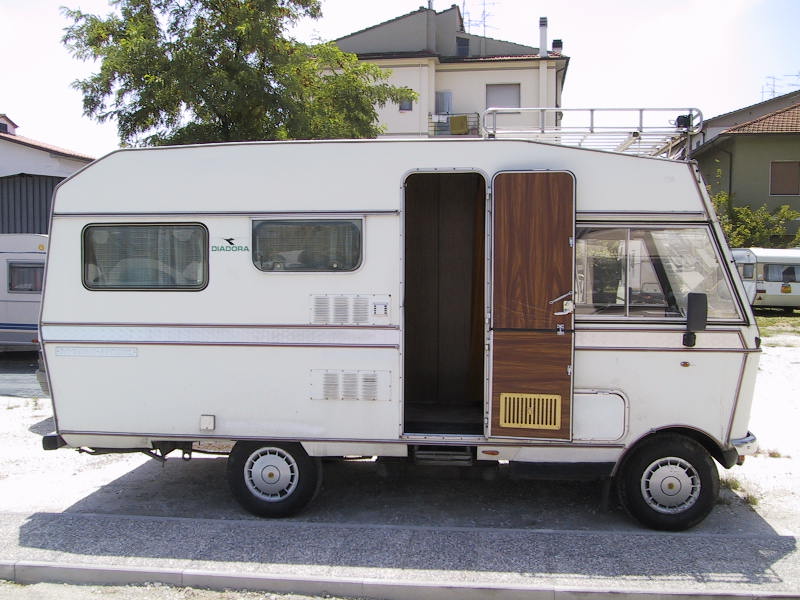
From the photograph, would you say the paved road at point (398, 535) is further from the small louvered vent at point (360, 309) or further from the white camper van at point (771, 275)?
the white camper van at point (771, 275)

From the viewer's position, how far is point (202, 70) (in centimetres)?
1110

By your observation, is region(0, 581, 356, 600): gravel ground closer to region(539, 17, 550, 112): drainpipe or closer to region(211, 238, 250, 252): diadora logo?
region(211, 238, 250, 252): diadora logo

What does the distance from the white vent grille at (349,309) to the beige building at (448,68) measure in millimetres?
23423

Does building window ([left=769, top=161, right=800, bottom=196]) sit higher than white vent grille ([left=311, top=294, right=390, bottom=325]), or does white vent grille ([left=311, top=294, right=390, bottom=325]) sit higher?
building window ([left=769, top=161, right=800, bottom=196])

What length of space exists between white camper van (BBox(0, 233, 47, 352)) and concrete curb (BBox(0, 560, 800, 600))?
32.8 ft

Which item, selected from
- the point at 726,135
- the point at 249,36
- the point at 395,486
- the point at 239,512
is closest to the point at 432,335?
the point at 395,486

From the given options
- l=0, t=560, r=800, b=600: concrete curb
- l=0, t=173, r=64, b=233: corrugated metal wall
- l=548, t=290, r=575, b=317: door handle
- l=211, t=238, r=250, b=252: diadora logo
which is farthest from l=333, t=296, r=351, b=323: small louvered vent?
l=0, t=173, r=64, b=233: corrugated metal wall

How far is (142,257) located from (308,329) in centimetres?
149

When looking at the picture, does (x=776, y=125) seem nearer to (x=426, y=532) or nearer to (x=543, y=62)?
(x=543, y=62)

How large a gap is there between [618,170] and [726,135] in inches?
1062

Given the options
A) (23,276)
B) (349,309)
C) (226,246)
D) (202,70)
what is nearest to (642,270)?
(349,309)

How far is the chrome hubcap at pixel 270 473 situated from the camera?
17.9 feet

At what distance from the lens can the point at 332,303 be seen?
5.29 m

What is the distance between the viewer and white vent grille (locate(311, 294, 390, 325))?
17.2ft
